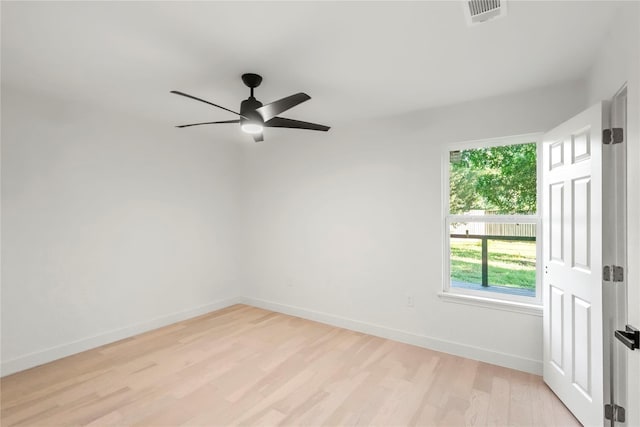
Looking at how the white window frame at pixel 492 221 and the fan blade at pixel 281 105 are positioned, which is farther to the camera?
the white window frame at pixel 492 221

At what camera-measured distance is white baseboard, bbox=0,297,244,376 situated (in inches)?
113

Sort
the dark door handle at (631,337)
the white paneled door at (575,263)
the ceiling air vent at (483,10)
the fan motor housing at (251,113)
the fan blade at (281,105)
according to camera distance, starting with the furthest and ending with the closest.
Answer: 1. the fan motor housing at (251,113)
2. the fan blade at (281,105)
3. the white paneled door at (575,263)
4. the ceiling air vent at (483,10)
5. the dark door handle at (631,337)

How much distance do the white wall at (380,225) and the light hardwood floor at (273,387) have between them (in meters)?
0.33

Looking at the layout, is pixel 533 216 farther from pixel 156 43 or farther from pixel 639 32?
pixel 156 43

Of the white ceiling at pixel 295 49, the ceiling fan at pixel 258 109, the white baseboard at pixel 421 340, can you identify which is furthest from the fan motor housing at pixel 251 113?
the white baseboard at pixel 421 340

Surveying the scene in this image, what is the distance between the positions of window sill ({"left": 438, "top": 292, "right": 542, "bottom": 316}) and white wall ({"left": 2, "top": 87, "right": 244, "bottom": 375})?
10.9 ft

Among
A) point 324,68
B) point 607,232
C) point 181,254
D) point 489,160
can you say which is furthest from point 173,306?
point 607,232

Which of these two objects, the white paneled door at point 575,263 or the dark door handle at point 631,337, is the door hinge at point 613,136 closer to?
the white paneled door at point 575,263

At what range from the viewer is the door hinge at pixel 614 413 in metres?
1.82

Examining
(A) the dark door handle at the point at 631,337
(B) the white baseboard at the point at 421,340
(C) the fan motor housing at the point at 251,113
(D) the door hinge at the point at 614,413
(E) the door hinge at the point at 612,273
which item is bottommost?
(B) the white baseboard at the point at 421,340

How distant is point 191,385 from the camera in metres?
2.64

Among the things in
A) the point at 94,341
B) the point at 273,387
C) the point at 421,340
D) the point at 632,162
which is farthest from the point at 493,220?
the point at 94,341

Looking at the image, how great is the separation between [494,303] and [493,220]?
0.82 metres

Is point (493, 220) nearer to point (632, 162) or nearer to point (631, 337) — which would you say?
point (632, 162)
